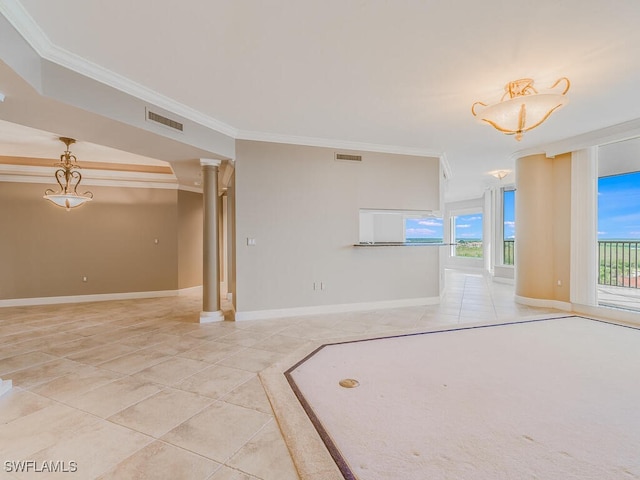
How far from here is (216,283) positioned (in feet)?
15.6

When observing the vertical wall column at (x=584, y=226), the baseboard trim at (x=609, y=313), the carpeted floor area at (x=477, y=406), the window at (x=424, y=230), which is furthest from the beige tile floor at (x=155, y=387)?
the window at (x=424, y=230)

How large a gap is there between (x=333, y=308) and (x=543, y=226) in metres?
A: 4.25

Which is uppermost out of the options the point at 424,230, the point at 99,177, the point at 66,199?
the point at 99,177

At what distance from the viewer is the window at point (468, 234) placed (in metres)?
11.2

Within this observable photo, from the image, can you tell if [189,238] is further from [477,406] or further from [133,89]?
[477,406]

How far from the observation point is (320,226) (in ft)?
16.8

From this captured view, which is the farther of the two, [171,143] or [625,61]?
[171,143]

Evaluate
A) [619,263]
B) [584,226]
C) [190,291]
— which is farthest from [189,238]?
[619,263]

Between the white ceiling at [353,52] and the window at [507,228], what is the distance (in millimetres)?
4914

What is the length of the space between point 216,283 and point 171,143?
7.02 feet

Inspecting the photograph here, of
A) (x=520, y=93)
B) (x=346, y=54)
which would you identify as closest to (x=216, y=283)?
(x=346, y=54)

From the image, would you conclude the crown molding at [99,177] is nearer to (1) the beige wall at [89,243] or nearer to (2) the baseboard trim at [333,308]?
(1) the beige wall at [89,243]

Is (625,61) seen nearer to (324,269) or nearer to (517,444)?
(517,444)

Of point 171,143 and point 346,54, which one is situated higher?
point 346,54
